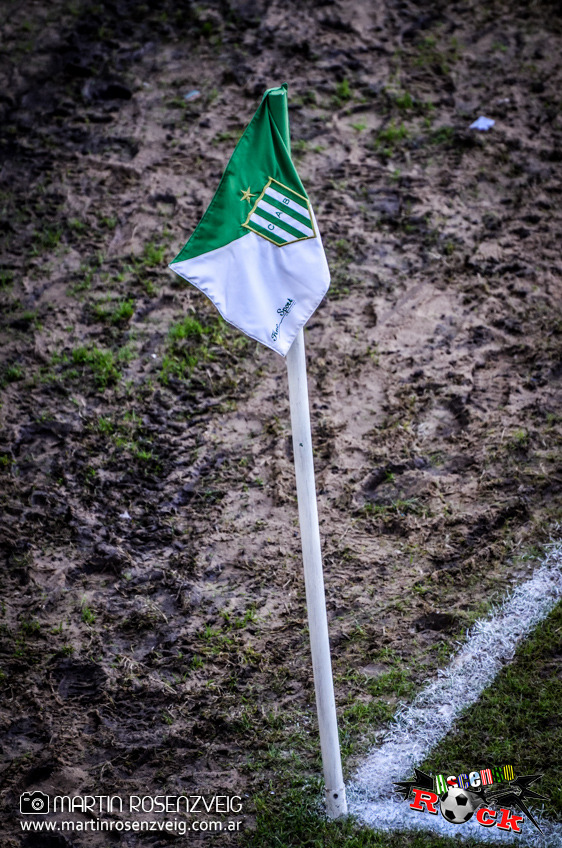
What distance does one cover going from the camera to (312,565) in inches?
109

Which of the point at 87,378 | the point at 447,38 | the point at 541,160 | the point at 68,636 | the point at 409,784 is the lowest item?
the point at 409,784

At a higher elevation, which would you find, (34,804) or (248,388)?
(248,388)

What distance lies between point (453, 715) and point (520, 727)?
293mm

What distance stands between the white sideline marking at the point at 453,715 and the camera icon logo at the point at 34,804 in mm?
1317

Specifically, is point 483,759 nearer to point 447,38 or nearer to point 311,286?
point 311,286

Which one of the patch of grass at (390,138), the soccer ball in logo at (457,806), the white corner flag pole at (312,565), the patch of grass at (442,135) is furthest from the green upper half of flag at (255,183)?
the patch of grass at (442,135)

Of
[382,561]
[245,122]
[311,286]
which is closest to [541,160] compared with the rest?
[245,122]

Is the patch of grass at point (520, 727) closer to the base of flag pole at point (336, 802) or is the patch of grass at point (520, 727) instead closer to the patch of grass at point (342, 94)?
the base of flag pole at point (336, 802)

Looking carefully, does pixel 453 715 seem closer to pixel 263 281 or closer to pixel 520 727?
pixel 520 727

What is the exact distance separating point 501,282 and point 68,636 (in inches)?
151

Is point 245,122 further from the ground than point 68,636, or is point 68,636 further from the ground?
point 245,122

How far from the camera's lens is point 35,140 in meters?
6.90

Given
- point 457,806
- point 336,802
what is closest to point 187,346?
point 336,802

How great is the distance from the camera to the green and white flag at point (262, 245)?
2.51m
